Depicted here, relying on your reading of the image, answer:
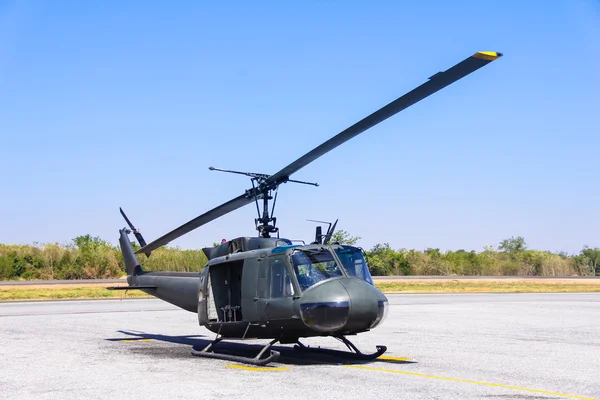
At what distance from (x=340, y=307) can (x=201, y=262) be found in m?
38.8

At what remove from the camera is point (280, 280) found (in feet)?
40.2

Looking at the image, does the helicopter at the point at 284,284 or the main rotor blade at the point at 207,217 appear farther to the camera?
the main rotor blade at the point at 207,217

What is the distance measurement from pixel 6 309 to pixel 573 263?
248 ft

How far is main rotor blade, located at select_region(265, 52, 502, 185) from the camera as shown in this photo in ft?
27.3

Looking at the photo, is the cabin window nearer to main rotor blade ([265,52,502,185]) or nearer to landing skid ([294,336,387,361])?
landing skid ([294,336,387,361])

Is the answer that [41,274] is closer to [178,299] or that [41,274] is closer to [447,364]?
[178,299]

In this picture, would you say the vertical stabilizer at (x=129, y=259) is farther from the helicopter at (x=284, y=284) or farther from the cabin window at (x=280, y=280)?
the cabin window at (x=280, y=280)

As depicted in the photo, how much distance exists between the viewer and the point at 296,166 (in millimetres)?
11891

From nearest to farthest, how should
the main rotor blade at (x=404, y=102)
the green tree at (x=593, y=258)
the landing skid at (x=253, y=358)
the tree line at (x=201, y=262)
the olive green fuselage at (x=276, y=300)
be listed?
the main rotor blade at (x=404, y=102)
the olive green fuselage at (x=276, y=300)
the landing skid at (x=253, y=358)
the tree line at (x=201, y=262)
the green tree at (x=593, y=258)

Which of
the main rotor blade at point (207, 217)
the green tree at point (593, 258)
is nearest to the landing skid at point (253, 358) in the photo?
the main rotor blade at point (207, 217)

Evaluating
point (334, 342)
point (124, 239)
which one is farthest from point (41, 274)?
point (334, 342)

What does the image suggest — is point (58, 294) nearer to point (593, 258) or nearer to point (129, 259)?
point (129, 259)

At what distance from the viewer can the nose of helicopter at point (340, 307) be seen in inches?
448

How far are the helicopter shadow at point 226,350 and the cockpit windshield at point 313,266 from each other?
63.5 inches
